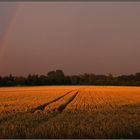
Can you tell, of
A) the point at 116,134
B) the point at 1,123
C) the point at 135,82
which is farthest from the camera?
the point at 135,82

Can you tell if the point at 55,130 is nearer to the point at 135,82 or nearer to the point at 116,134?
the point at 116,134

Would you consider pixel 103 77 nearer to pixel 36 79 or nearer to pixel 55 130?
pixel 36 79

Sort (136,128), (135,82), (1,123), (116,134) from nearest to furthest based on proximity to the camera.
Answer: (116,134) < (136,128) < (1,123) < (135,82)

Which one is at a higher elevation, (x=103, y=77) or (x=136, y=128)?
(x=103, y=77)

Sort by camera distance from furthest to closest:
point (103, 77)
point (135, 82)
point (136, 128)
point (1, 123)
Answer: point (103, 77) → point (135, 82) → point (1, 123) → point (136, 128)

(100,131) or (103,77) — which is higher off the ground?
(103,77)

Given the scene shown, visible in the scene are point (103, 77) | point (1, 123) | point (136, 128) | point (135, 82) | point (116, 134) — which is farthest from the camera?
point (103, 77)

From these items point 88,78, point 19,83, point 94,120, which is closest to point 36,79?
point 19,83

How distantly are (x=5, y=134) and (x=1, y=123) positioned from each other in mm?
2793

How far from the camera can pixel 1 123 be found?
16.6 meters

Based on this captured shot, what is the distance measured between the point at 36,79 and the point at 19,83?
656 cm

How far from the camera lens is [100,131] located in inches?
547

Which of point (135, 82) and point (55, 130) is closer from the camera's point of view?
point (55, 130)


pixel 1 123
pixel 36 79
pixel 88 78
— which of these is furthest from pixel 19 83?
pixel 1 123
